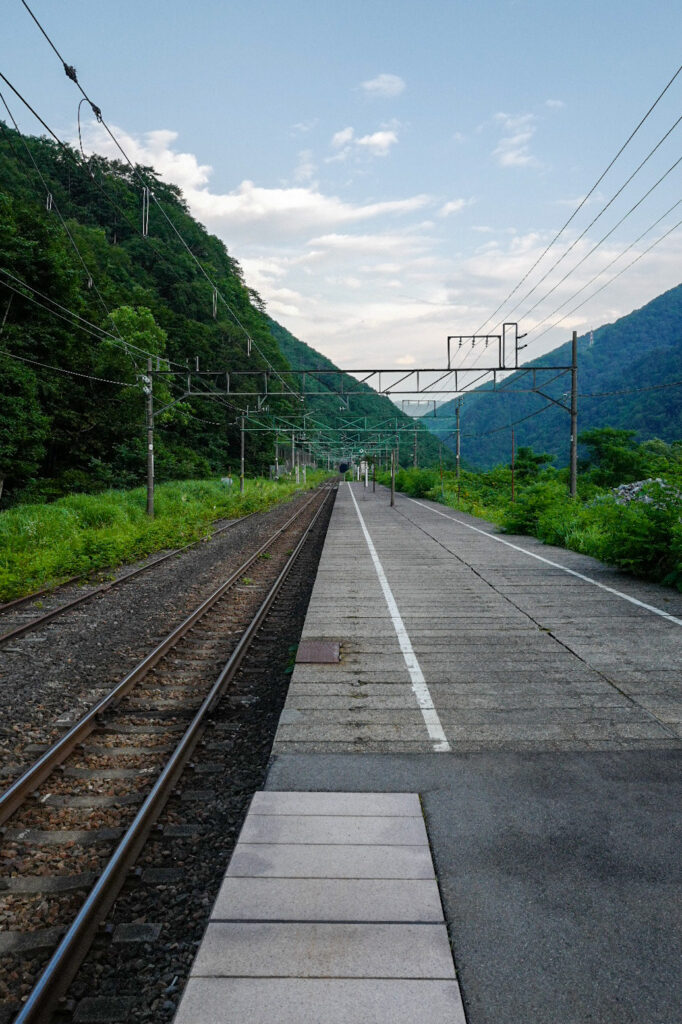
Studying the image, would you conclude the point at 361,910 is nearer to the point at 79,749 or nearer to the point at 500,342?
the point at 79,749

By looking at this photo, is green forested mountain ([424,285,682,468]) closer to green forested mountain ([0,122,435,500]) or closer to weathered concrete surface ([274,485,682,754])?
green forested mountain ([0,122,435,500])

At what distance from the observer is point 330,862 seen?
142 inches

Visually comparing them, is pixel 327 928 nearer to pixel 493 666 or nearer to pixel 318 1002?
pixel 318 1002

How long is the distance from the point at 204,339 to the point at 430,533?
5097 centimetres

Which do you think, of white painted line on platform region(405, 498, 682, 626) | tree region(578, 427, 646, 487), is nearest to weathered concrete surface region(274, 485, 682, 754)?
white painted line on platform region(405, 498, 682, 626)

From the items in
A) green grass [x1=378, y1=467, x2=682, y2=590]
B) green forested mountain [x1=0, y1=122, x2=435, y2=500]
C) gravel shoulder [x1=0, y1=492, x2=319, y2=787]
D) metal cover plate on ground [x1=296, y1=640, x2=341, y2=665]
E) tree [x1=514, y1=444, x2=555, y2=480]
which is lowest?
gravel shoulder [x1=0, y1=492, x2=319, y2=787]

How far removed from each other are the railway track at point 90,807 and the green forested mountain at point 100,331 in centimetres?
1090

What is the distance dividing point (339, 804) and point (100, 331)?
23.4 m

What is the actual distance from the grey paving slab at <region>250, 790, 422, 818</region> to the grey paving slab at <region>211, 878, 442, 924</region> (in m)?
0.72

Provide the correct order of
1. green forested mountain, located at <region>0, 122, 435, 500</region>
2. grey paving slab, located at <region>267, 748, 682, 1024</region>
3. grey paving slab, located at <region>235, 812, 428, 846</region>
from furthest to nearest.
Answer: green forested mountain, located at <region>0, 122, 435, 500</region> < grey paving slab, located at <region>235, 812, 428, 846</region> < grey paving slab, located at <region>267, 748, 682, 1024</region>

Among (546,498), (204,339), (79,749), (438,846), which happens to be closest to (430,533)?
(546,498)

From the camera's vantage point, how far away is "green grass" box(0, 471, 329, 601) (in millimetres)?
14688

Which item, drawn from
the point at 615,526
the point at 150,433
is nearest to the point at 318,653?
the point at 615,526

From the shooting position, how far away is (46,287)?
35.8 metres
